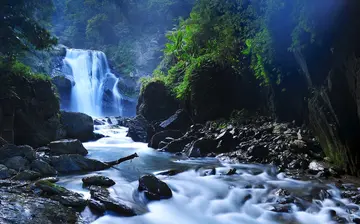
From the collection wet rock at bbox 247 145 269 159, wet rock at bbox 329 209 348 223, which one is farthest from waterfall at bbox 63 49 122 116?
wet rock at bbox 329 209 348 223

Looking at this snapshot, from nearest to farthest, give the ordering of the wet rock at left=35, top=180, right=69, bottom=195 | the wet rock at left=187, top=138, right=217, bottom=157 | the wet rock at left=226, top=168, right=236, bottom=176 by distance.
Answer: the wet rock at left=35, top=180, right=69, bottom=195, the wet rock at left=226, top=168, right=236, bottom=176, the wet rock at left=187, top=138, right=217, bottom=157

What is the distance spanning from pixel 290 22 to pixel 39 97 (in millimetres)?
10027

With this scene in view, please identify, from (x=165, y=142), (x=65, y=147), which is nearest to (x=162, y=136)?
(x=165, y=142)

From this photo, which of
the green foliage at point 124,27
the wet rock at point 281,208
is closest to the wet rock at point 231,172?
the wet rock at point 281,208

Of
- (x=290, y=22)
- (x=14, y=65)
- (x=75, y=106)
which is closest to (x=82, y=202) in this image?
(x=290, y=22)

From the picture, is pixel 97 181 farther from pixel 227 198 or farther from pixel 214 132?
pixel 214 132

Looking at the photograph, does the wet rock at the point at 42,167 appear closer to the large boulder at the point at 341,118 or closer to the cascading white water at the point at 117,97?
the large boulder at the point at 341,118

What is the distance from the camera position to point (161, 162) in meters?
10.5

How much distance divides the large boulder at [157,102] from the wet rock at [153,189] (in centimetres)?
1070

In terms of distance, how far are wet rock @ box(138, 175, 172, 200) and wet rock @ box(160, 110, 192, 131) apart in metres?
8.34

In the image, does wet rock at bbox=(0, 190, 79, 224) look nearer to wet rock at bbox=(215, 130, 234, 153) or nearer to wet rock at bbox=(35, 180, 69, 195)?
wet rock at bbox=(35, 180, 69, 195)

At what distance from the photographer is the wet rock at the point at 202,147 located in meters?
11.4

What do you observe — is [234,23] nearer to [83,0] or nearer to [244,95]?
[244,95]

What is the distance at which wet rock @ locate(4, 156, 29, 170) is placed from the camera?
7.60m
